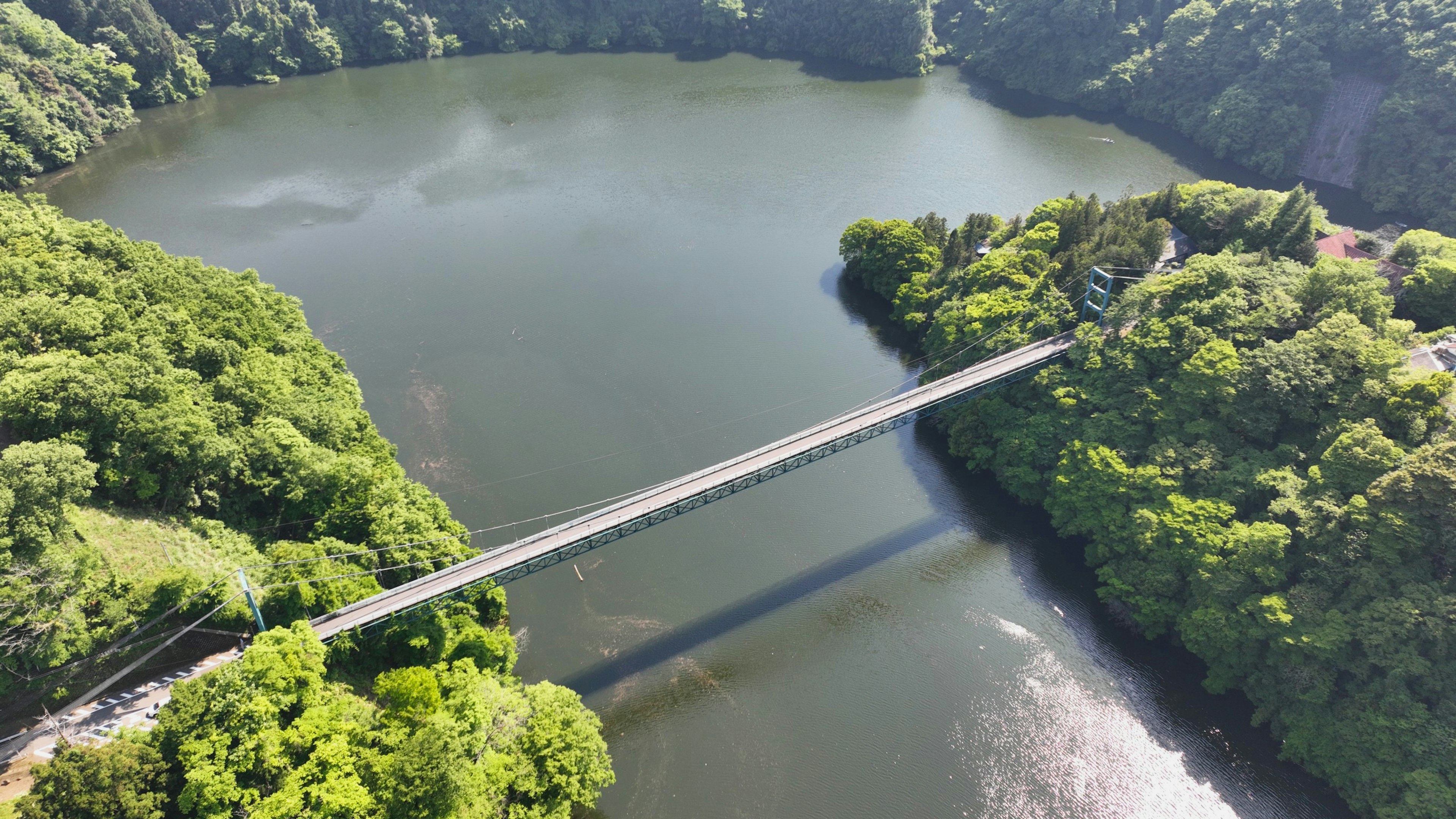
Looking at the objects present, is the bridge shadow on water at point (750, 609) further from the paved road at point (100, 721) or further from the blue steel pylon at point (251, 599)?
the paved road at point (100, 721)

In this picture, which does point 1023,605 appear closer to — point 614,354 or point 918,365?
point 918,365

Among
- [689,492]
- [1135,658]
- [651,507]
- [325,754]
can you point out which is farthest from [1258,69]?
[325,754]

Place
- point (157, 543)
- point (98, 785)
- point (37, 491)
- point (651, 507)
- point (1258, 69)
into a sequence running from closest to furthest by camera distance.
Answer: point (98, 785), point (37, 491), point (157, 543), point (651, 507), point (1258, 69)

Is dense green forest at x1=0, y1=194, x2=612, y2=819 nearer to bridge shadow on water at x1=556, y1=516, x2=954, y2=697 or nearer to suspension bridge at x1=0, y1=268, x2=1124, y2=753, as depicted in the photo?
suspension bridge at x1=0, y1=268, x2=1124, y2=753

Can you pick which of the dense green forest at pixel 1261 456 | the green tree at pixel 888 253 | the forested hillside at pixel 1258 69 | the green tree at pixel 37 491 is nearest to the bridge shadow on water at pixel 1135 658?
the dense green forest at pixel 1261 456

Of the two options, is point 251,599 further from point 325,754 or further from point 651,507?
point 651,507

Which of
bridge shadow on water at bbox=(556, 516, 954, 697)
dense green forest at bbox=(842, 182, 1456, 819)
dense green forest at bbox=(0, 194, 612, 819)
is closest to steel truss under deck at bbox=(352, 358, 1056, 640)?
dense green forest at bbox=(0, 194, 612, 819)

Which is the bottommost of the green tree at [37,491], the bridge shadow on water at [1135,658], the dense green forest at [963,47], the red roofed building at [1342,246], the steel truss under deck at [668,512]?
the bridge shadow on water at [1135,658]
